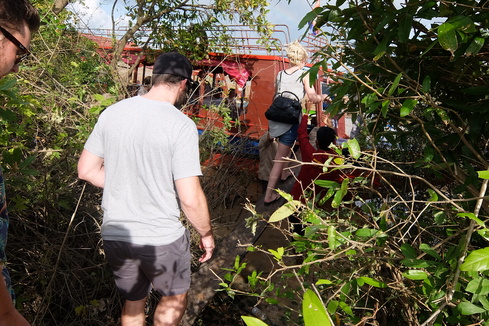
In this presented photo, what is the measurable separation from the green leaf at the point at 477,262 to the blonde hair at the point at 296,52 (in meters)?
3.74

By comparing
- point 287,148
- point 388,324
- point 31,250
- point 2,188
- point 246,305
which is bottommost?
point 246,305

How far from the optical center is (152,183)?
2.35m

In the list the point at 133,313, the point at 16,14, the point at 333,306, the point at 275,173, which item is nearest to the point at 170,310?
the point at 133,313

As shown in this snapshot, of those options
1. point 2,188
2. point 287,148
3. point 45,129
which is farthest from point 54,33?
point 2,188

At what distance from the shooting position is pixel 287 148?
481 cm

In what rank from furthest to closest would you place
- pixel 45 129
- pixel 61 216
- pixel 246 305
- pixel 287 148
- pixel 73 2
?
1. pixel 73 2
2. pixel 287 148
3. pixel 246 305
4. pixel 45 129
5. pixel 61 216

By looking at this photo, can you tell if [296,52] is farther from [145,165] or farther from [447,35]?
[447,35]

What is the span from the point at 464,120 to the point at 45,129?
11.4 feet

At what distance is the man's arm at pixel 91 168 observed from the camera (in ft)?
8.29

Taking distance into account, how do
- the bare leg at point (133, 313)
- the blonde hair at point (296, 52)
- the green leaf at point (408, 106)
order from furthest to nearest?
the blonde hair at point (296, 52) < the bare leg at point (133, 313) < the green leaf at point (408, 106)

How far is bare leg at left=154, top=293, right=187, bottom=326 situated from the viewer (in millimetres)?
2531

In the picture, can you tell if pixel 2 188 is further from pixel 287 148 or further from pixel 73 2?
pixel 73 2

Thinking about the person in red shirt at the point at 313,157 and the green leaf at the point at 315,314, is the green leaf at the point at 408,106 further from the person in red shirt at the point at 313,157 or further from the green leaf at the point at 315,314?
the person in red shirt at the point at 313,157

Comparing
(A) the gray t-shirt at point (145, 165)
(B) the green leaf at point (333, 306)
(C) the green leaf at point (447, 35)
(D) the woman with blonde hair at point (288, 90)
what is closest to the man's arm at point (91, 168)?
(A) the gray t-shirt at point (145, 165)
